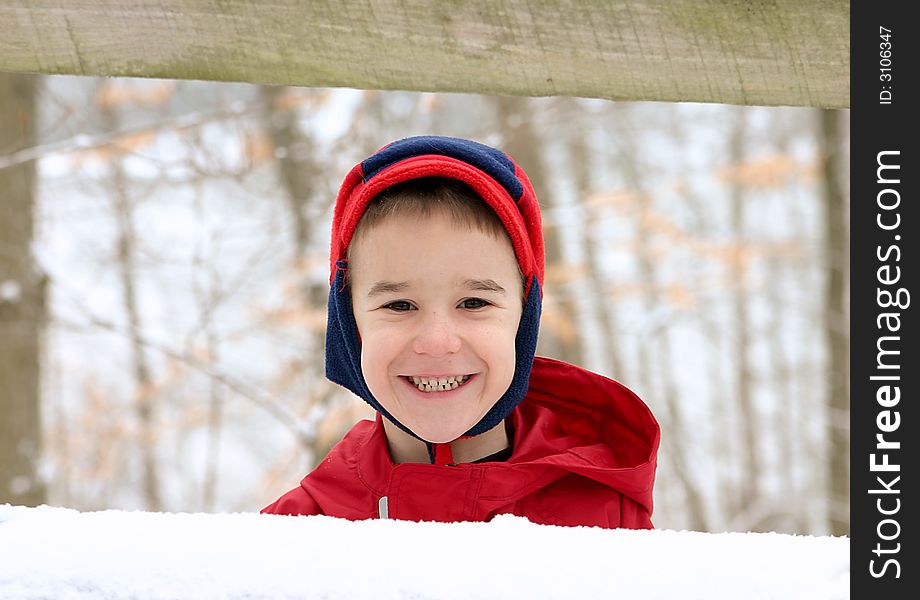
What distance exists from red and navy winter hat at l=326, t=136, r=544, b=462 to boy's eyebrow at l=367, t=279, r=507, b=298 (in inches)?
3.8

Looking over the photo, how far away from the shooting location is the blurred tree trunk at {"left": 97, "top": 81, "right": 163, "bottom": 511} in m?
4.89

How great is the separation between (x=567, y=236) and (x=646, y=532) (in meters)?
7.49

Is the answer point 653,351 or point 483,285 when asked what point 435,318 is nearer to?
point 483,285

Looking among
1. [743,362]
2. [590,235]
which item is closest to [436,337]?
[590,235]

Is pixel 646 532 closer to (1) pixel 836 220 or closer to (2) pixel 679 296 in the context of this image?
(1) pixel 836 220

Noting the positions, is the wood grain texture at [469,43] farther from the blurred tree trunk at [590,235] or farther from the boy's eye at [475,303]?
the blurred tree trunk at [590,235]

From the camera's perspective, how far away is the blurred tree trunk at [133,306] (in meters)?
4.89

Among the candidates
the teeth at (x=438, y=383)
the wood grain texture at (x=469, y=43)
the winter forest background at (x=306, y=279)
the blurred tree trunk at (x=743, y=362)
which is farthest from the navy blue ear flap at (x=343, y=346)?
the blurred tree trunk at (x=743, y=362)

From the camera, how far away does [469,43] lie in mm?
958

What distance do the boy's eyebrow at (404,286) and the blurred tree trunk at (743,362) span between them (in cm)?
812

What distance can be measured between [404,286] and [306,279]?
142 inches

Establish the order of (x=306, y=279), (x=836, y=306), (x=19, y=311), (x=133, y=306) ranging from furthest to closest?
(x=133, y=306) → (x=306, y=279) → (x=836, y=306) → (x=19, y=311)

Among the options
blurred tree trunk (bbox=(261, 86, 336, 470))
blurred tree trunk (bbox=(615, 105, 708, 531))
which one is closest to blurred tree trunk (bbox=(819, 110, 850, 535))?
blurred tree trunk (bbox=(615, 105, 708, 531))

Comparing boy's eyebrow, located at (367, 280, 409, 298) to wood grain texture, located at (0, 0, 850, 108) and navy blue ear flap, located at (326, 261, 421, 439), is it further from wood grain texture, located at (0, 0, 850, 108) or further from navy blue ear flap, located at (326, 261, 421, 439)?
wood grain texture, located at (0, 0, 850, 108)
